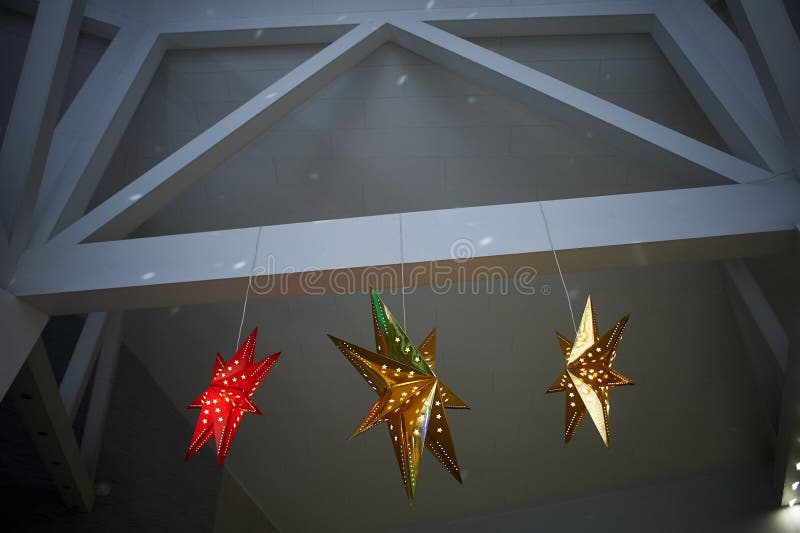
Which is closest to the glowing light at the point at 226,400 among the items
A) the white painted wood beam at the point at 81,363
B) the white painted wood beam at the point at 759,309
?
the white painted wood beam at the point at 81,363

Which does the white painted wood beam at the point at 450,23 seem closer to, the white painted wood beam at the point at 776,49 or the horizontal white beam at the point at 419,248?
the white painted wood beam at the point at 776,49

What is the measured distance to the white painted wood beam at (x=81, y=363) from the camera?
375 centimetres

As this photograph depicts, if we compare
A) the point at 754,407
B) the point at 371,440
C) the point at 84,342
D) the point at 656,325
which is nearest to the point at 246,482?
the point at 371,440

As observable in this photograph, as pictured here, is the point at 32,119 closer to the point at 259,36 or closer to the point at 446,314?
the point at 259,36

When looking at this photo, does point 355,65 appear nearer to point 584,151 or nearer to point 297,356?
point 584,151

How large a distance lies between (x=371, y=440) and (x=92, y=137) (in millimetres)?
3119

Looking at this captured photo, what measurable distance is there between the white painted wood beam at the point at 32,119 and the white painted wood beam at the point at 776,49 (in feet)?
9.48

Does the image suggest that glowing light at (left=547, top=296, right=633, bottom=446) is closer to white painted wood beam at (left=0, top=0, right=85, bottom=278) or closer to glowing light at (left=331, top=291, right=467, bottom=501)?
glowing light at (left=331, top=291, right=467, bottom=501)

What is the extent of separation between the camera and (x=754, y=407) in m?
5.18

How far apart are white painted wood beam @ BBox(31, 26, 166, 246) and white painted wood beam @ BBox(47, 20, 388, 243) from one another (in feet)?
0.56

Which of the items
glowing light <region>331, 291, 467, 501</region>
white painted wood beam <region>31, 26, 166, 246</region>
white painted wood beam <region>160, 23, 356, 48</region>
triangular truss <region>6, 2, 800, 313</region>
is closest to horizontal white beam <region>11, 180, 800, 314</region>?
triangular truss <region>6, 2, 800, 313</region>

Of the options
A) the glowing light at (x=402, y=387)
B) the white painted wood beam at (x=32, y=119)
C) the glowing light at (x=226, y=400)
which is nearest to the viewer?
the glowing light at (x=402, y=387)

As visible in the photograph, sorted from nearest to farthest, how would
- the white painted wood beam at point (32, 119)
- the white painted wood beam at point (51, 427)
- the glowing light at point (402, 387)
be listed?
the glowing light at point (402, 387) < the white painted wood beam at point (32, 119) < the white painted wood beam at point (51, 427)

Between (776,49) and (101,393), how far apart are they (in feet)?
14.1
